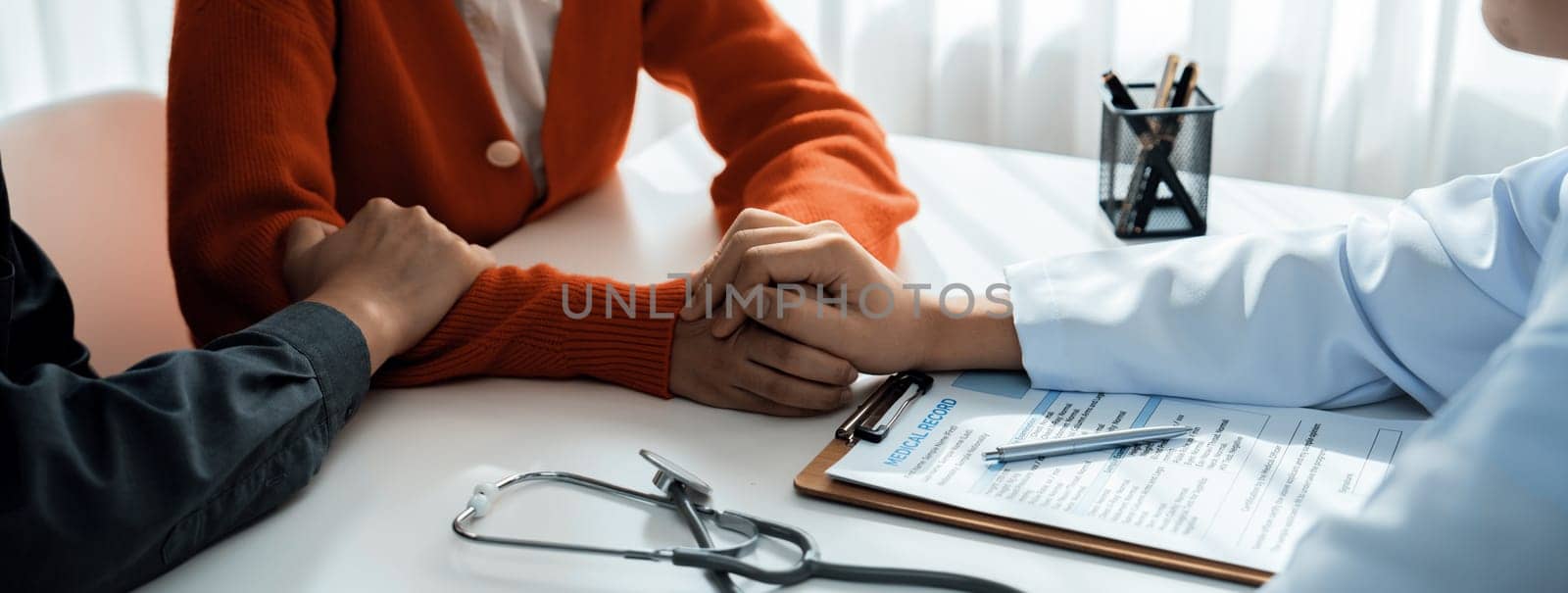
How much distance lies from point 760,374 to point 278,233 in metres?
0.38

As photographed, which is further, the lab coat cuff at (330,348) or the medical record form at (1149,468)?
the lab coat cuff at (330,348)

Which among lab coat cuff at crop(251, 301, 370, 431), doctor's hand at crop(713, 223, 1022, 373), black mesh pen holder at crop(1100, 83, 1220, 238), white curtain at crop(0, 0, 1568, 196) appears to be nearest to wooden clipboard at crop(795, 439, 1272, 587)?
doctor's hand at crop(713, 223, 1022, 373)

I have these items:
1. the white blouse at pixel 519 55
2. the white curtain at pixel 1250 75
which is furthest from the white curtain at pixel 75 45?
the white blouse at pixel 519 55

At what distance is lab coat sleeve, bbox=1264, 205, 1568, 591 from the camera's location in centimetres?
49

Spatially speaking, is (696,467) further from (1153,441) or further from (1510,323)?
(1510,323)

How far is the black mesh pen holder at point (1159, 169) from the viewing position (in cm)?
109

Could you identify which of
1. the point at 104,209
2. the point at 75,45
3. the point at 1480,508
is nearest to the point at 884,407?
the point at 1480,508

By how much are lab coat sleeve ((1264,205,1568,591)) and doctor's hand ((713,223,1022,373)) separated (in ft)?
1.23

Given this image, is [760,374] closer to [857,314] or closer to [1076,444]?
[857,314]

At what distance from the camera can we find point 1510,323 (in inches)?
30.8

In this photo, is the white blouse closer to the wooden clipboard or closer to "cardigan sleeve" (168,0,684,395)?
"cardigan sleeve" (168,0,684,395)

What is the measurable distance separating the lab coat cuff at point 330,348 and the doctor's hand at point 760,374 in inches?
7.9

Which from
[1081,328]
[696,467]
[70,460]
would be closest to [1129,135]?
[1081,328]

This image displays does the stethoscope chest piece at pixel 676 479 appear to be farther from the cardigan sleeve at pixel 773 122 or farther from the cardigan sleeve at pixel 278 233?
the cardigan sleeve at pixel 773 122
